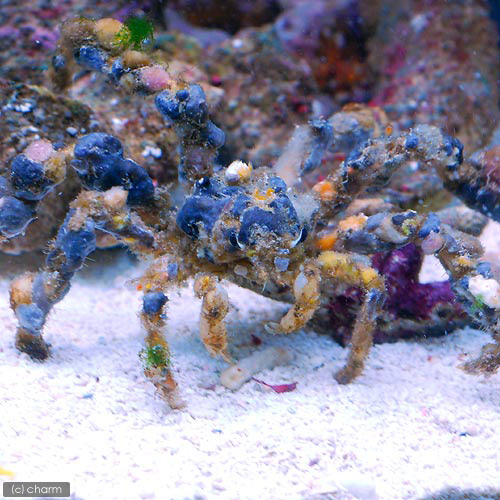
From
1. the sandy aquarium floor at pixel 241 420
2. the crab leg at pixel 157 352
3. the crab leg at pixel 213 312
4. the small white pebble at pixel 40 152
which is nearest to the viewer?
the sandy aquarium floor at pixel 241 420

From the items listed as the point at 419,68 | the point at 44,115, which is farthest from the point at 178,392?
the point at 419,68

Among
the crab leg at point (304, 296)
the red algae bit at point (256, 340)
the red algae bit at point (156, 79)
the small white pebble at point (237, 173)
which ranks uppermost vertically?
the red algae bit at point (156, 79)

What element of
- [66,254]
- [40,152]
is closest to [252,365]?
[66,254]

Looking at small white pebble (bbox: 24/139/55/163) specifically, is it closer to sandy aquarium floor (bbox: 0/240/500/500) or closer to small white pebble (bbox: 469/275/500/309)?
sandy aquarium floor (bbox: 0/240/500/500)

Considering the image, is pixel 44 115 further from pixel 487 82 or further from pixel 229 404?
pixel 487 82

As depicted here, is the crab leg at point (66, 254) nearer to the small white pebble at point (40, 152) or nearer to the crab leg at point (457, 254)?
the small white pebble at point (40, 152)

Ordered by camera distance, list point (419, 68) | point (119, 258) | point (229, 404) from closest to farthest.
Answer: point (229, 404) → point (119, 258) → point (419, 68)

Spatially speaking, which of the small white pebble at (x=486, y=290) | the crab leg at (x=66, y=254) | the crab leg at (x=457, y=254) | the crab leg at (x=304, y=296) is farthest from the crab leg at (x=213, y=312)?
the small white pebble at (x=486, y=290)
